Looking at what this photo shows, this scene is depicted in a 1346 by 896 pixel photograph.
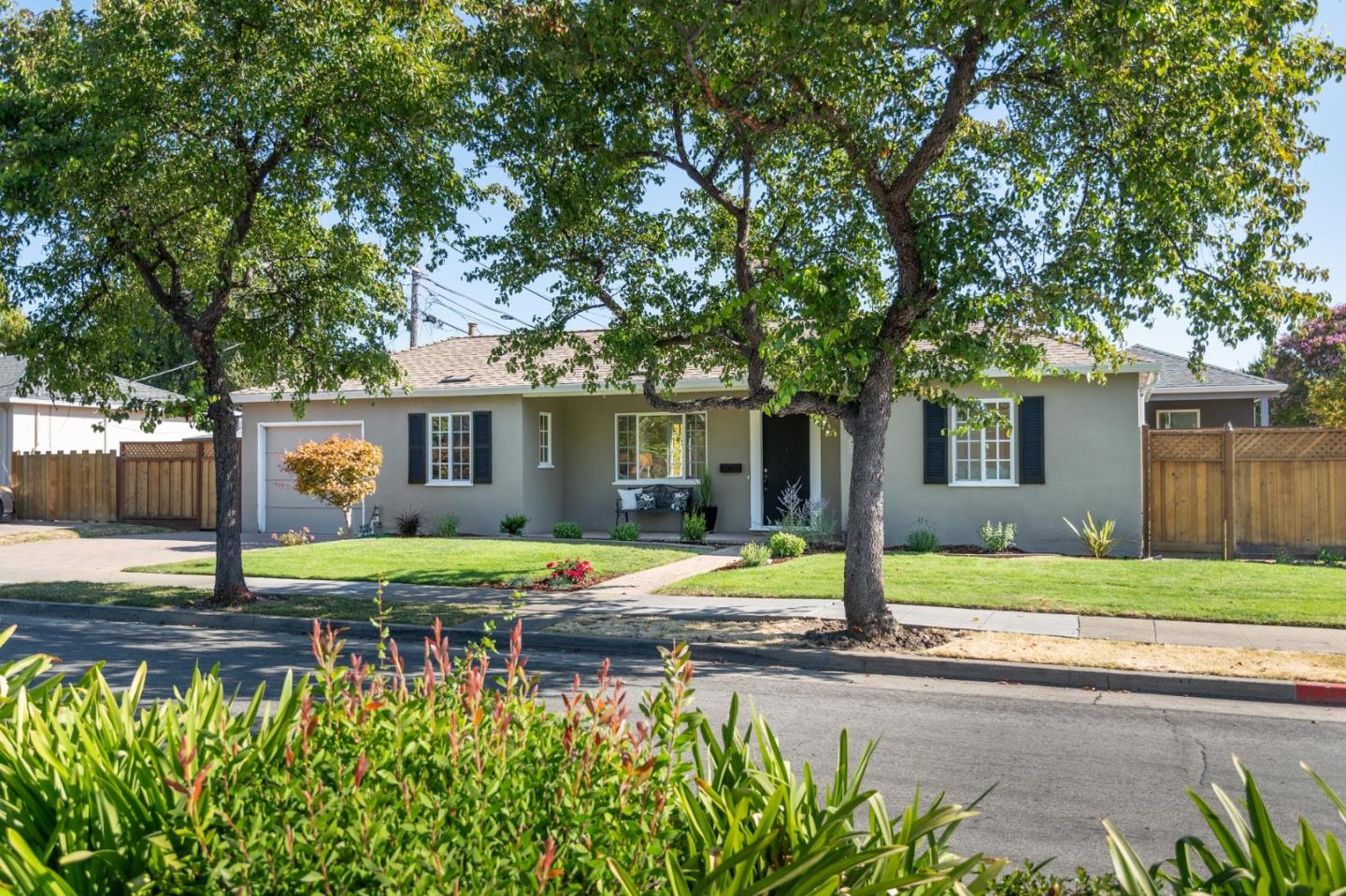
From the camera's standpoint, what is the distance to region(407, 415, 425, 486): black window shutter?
22.2m

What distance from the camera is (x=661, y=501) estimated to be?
21078 mm

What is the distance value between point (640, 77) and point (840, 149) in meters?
2.50

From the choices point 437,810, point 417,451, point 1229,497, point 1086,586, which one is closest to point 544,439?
point 417,451

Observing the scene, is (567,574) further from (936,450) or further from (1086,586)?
(936,450)

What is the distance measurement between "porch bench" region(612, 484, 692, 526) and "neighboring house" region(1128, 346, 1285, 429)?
9.11 metres

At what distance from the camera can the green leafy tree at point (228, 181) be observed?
10766mm

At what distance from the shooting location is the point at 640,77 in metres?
10.5

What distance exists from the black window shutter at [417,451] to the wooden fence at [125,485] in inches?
219

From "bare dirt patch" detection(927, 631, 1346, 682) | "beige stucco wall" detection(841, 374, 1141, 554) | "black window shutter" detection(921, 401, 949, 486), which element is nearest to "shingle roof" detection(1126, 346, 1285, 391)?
"beige stucco wall" detection(841, 374, 1141, 554)

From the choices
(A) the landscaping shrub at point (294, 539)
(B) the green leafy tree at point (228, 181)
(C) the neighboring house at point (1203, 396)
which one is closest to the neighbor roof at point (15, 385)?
(A) the landscaping shrub at point (294, 539)

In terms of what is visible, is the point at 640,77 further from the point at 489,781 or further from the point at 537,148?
the point at 489,781

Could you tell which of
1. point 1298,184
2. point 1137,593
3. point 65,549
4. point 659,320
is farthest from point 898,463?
point 65,549

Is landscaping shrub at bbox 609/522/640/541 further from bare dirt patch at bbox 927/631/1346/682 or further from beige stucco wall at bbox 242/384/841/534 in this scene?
bare dirt patch at bbox 927/631/1346/682

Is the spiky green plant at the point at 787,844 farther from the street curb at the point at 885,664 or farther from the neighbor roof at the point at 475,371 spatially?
the neighbor roof at the point at 475,371
